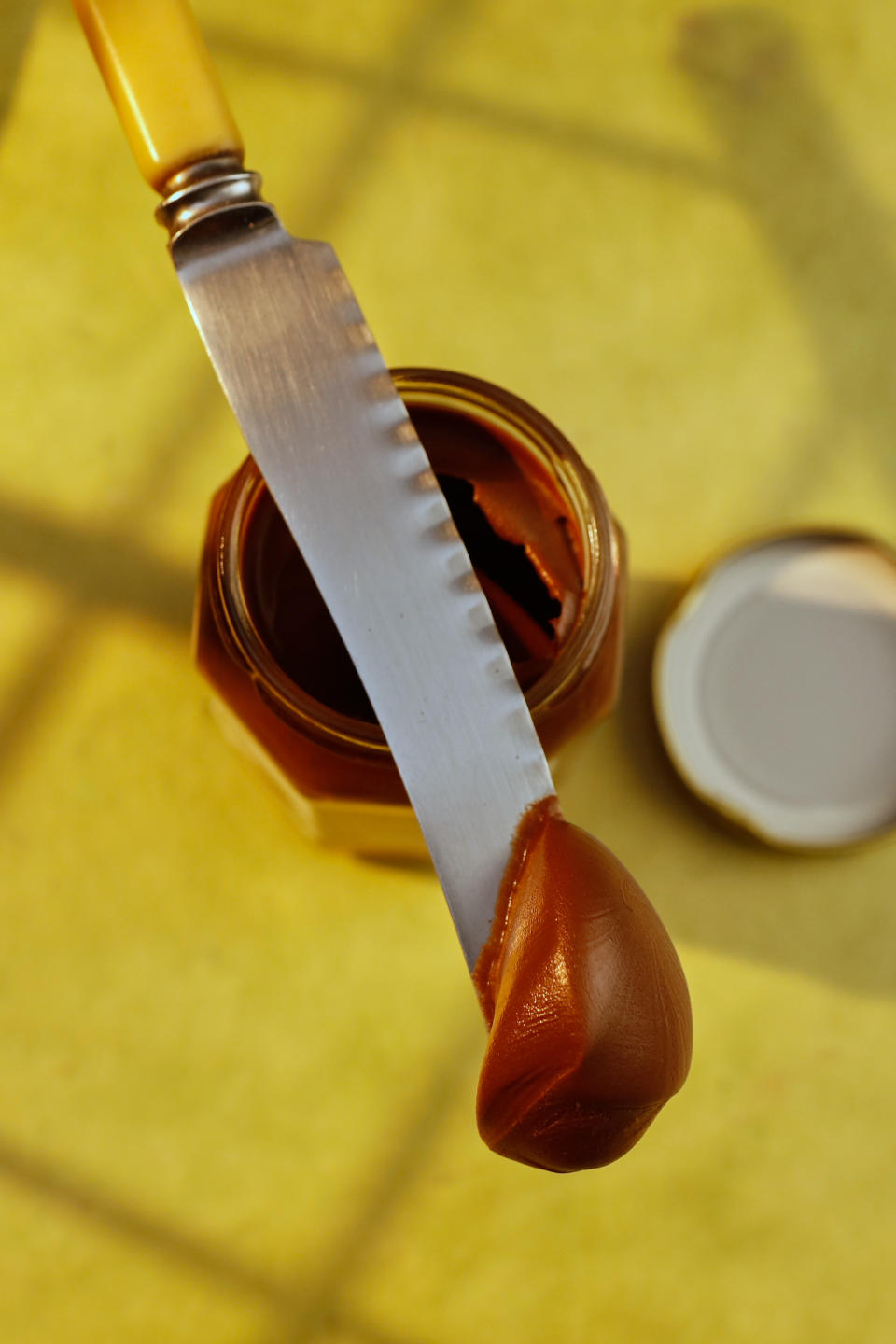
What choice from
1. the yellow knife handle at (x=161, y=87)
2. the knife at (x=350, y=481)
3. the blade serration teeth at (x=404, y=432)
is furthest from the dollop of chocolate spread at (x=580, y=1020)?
the yellow knife handle at (x=161, y=87)

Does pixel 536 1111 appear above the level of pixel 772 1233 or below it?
above

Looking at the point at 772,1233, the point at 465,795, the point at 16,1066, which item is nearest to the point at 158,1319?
the point at 16,1066

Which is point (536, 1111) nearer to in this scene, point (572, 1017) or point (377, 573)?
point (572, 1017)

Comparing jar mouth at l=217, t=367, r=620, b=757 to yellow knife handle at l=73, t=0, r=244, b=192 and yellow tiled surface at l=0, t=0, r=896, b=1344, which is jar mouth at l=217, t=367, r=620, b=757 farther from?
yellow tiled surface at l=0, t=0, r=896, b=1344

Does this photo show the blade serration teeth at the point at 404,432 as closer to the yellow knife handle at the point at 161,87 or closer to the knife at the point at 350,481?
the knife at the point at 350,481

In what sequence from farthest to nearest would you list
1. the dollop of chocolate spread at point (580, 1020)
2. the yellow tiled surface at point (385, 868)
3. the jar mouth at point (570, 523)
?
the yellow tiled surface at point (385, 868)
the jar mouth at point (570, 523)
the dollop of chocolate spread at point (580, 1020)
